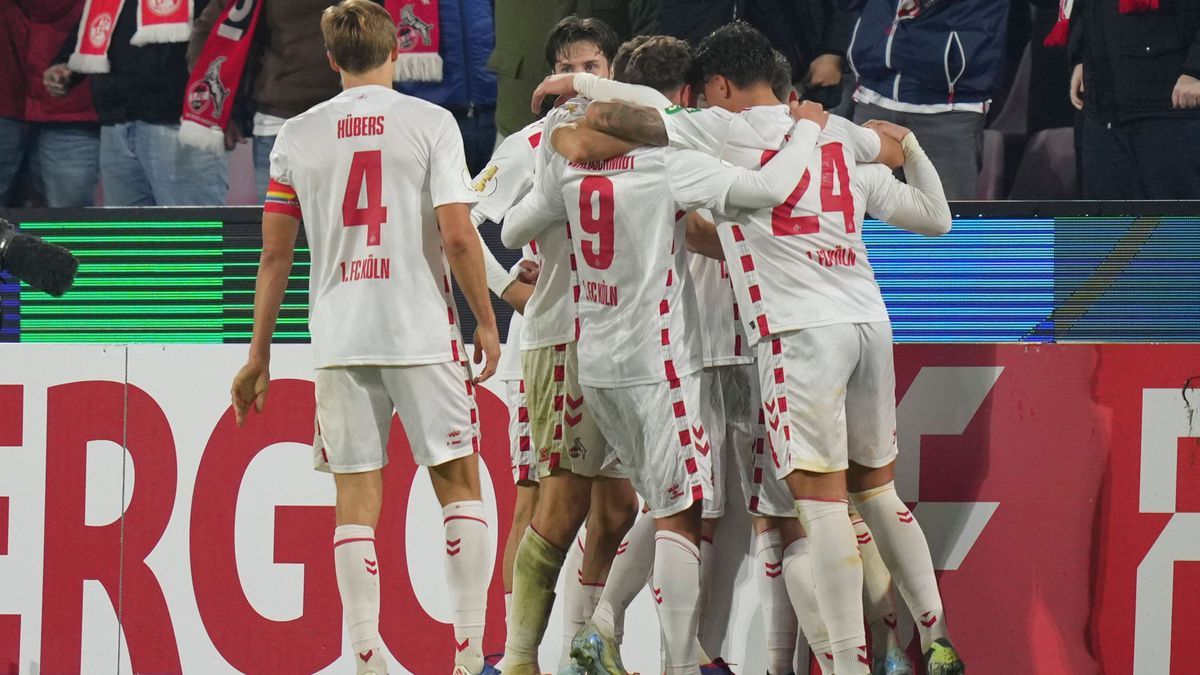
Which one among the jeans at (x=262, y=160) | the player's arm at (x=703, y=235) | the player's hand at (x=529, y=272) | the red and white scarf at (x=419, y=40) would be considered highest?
the red and white scarf at (x=419, y=40)

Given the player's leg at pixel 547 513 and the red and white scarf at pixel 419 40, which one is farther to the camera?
the red and white scarf at pixel 419 40

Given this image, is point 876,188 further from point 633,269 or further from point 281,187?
point 281,187

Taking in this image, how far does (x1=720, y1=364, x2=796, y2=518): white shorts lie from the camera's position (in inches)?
212

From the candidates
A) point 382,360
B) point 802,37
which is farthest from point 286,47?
point 382,360

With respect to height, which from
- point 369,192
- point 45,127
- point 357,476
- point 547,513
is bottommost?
point 547,513

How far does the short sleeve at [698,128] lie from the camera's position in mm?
5078

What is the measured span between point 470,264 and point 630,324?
56 cm

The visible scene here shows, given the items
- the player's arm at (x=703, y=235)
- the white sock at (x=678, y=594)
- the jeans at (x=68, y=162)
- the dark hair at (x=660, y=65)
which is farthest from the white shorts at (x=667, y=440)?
the jeans at (x=68, y=162)

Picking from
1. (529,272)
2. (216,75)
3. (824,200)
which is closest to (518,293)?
(529,272)

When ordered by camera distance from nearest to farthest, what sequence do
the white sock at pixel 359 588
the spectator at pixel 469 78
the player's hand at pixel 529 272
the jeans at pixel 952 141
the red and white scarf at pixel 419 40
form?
the white sock at pixel 359 588, the player's hand at pixel 529 272, the jeans at pixel 952 141, the red and white scarf at pixel 419 40, the spectator at pixel 469 78

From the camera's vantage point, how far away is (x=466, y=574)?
201 inches

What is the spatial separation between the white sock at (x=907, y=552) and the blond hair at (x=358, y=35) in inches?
87.7

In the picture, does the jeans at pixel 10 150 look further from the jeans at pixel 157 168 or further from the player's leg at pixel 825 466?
the player's leg at pixel 825 466

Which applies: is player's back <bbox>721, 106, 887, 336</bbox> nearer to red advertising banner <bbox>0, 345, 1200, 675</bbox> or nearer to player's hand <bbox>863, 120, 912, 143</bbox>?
player's hand <bbox>863, 120, 912, 143</bbox>
